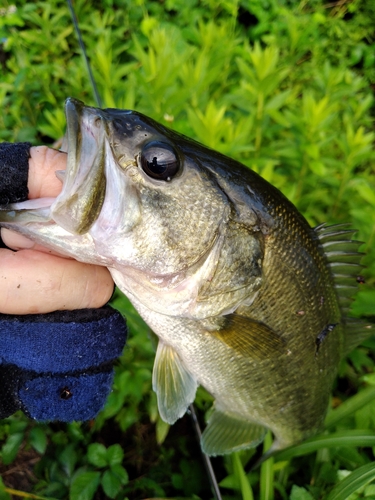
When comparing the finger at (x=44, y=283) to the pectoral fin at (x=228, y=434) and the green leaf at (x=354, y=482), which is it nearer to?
the pectoral fin at (x=228, y=434)

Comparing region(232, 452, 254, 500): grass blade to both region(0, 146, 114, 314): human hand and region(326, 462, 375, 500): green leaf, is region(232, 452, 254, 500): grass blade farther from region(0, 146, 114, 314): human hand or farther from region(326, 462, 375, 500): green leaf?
region(0, 146, 114, 314): human hand

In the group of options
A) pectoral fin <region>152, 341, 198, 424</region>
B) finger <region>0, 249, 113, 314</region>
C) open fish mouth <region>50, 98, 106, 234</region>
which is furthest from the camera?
pectoral fin <region>152, 341, 198, 424</region>

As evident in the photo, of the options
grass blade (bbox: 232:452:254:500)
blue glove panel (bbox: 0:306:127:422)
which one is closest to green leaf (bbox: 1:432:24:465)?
blue glove panel (bbox: 0:306:127:422)

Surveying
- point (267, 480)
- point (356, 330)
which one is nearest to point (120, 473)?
point (267, 480)

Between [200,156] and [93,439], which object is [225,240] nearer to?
[200,156]

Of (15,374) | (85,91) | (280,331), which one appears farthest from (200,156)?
(85,91)

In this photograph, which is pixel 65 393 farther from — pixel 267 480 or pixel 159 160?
pixel 267 480
